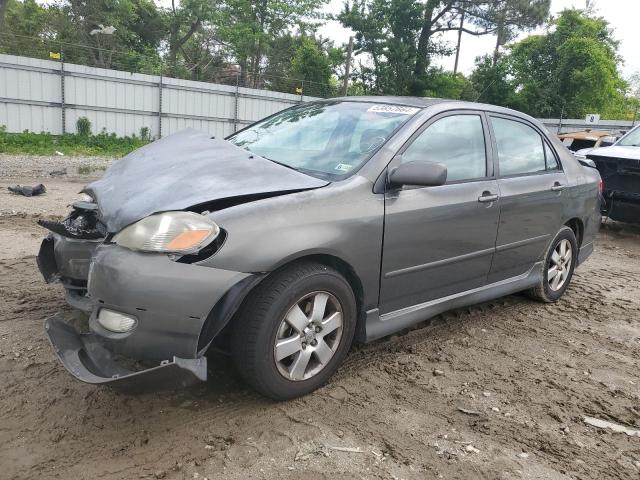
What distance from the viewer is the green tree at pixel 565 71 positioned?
2639 cm

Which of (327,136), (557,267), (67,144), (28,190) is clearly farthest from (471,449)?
(67,144)

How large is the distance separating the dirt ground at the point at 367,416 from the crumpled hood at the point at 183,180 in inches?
38.0

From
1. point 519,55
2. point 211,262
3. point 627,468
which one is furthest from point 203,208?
point 519,55

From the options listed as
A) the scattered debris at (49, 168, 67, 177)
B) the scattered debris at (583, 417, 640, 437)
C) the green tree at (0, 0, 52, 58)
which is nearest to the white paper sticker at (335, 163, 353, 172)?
the scattered debris at (583, 417, 640, 437)

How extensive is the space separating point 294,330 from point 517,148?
2472mm

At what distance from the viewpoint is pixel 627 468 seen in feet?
8.13

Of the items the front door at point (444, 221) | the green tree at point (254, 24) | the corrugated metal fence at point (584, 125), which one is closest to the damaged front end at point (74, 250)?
the front door at point (444, 221)

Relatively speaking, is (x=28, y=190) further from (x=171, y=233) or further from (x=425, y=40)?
(x=425, y=40)

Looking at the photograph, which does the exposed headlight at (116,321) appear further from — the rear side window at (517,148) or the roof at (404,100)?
the rear side window at (517,148)

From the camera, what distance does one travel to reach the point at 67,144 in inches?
604

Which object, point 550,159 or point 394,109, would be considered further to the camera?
point 550,159

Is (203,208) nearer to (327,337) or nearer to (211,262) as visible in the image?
(211,262)

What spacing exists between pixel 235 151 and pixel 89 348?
140 cm

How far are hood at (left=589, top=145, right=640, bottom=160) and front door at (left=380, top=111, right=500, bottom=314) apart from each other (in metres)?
4.78
